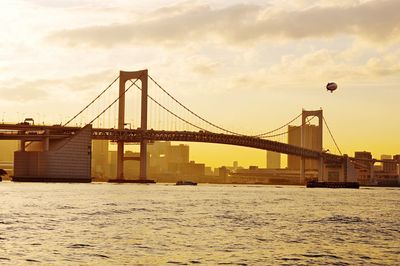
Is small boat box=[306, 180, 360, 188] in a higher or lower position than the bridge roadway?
lower

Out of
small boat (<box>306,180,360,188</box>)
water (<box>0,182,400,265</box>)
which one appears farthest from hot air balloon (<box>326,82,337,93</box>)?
water (<box>0,182,400,265</box>)

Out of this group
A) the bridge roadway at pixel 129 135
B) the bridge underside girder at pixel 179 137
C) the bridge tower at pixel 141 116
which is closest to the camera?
the bridge roadway at pixel 129 135

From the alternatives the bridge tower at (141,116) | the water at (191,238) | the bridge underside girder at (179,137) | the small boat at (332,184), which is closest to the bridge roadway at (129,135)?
the bridge underside girder at (179,137)

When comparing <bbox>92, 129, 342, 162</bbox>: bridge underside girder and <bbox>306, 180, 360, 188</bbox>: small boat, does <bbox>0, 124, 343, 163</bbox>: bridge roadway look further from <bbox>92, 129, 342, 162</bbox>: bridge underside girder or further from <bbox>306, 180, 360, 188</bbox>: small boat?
<bbox>306, 180, 360, 188</bbox>: small boat

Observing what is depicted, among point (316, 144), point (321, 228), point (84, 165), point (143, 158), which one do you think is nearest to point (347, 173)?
point (316, 144)

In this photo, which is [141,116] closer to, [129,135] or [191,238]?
[129,135]

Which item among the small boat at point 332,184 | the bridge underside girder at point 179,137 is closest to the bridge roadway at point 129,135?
the bridge underside girder at point 179,137

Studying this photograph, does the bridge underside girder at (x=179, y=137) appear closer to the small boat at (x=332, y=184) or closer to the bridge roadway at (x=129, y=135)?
the bridge roadway at (x=129, y=135)

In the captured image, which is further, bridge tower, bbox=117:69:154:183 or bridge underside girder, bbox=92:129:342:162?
bridge tower, bbox=117:69:154:183

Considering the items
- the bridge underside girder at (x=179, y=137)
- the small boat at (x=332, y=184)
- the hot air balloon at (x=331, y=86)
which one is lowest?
the small boat at (x=332, y=184)

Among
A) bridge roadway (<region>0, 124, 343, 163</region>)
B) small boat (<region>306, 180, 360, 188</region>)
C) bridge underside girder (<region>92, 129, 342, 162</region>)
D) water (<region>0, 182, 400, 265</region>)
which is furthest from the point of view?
small boat (<region>306, 180, 360, 188</region>)

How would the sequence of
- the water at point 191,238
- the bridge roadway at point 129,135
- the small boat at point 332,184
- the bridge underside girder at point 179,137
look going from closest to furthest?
1. the water at point 191,238
2. the bridge roadway at point 129,135
3. the bridge underside girder at point 179,137
4. the small boat at point 332,184

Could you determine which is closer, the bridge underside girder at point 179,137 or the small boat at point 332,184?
the bridge underside girder at point 179,137

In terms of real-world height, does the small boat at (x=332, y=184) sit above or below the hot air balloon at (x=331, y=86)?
below
